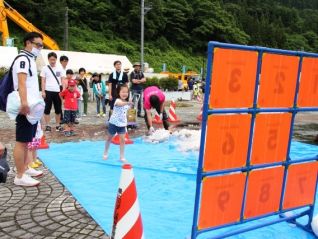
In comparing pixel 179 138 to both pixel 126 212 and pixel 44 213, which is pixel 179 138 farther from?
pixel 126 212

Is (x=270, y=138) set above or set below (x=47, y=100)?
above

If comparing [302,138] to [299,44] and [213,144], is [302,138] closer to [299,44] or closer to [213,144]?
[213,144]

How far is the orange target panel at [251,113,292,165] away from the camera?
3.44m

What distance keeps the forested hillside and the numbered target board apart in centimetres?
4240

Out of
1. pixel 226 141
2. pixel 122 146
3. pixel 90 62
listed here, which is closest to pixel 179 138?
pixel 122 146

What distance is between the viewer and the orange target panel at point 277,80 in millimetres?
3342

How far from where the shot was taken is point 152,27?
58.3 m

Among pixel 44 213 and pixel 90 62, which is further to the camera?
pixel 90 62

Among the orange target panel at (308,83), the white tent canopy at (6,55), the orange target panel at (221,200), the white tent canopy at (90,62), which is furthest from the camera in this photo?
the white tent canopy at (90,62)

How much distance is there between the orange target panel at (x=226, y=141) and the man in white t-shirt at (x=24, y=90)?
2485 millimetres

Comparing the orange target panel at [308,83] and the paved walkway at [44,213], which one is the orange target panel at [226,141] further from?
the paved walkway at [44,213]

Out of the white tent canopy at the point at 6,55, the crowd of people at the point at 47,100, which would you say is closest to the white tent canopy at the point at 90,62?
the white tent canopy at the point at 6,55

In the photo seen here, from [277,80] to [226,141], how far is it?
76 cm

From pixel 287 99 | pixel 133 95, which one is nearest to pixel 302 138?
pixel 133 95
